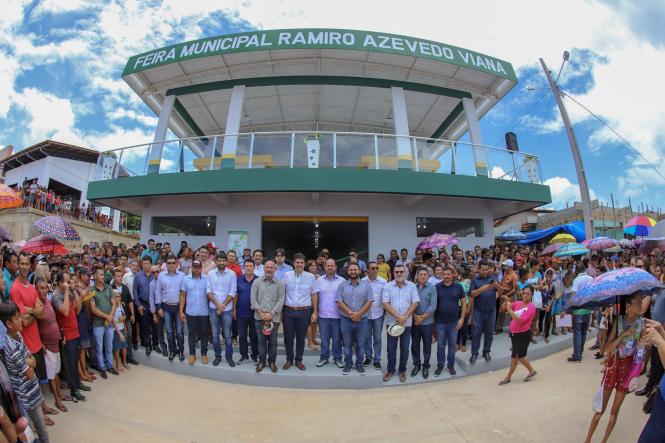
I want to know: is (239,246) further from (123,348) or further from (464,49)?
(464,49)

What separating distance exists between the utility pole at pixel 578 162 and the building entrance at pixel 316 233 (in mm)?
8298

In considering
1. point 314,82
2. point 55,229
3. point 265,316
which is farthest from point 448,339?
point 314,82

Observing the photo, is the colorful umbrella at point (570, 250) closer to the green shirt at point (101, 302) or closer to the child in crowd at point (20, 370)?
the green shirt at point (101, 302)

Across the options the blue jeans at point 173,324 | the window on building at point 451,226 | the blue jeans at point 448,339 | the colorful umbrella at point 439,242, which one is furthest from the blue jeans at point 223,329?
the window on building at point 451,226

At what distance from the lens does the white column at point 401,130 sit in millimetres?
10672

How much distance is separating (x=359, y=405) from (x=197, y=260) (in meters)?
3.47

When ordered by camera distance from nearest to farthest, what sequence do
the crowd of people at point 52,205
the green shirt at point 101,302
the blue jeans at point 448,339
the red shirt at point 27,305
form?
1. the red shirt at point 27,305
2. the green shirt at point 101,302
3. the blue jeans at point 448,339
4. the crowd of people at point 52,205

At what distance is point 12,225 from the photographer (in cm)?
1969

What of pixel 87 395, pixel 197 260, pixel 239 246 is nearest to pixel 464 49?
pixel 239 246

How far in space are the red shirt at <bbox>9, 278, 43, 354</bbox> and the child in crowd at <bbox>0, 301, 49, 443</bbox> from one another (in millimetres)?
830

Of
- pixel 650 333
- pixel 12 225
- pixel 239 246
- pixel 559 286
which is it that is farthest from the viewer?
pixel 12 225

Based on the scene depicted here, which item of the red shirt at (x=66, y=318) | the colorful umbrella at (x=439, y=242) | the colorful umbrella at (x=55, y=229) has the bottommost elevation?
the red shirt at (x=66, y=318)

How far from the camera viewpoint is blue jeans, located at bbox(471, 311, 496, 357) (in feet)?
19.9

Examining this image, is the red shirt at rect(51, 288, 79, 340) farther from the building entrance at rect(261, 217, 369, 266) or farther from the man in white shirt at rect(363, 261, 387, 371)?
the building entrance at rect(261, 217, 369, 266)
